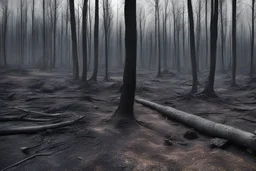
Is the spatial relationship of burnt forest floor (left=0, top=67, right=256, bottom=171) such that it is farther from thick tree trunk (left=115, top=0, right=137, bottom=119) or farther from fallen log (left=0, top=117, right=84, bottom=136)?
thick tree trunk (left=115, top=0, right=137, bottom=119)

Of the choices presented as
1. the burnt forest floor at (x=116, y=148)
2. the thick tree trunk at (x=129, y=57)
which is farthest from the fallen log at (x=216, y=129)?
the thick tree trunk at (x=129, y=57)

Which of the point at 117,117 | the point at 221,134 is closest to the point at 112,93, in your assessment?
the point at 117,117

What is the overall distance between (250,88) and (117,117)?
39.0 feet

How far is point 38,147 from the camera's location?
4.46m

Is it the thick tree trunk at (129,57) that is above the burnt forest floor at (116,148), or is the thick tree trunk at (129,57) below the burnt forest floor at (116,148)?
above

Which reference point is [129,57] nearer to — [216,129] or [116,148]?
[116,148]

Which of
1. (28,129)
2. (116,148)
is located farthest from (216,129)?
(28,129)

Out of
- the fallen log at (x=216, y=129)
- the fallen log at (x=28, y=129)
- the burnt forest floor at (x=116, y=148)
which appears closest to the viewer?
the burnt forest floor at (x=116, y=148)

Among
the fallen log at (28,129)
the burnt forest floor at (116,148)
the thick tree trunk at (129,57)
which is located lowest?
the burnt forest floor at (116,148)

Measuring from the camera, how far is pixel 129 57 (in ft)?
19.7

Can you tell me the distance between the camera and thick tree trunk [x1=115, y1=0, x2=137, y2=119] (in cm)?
596

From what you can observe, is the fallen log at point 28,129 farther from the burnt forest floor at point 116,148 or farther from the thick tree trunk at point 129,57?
the thick tree trunk at point 129,57

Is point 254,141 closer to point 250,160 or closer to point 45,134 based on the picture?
point 250,160

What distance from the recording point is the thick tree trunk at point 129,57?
5.96 meters
